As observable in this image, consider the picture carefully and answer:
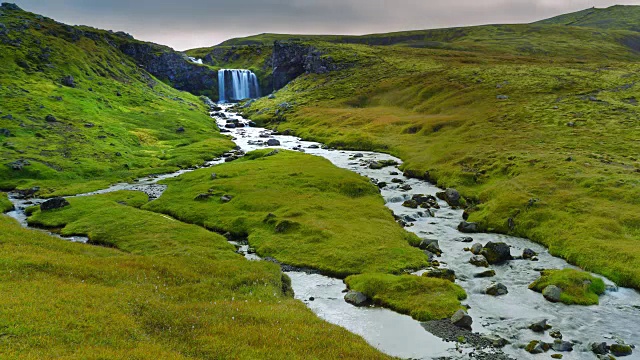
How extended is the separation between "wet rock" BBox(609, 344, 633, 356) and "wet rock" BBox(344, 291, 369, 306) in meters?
16.3

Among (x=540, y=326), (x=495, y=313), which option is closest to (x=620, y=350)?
(x=540, y=326)

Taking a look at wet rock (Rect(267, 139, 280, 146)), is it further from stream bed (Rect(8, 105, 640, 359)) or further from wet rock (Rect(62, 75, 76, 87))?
wet rock (Rect(62, 75, 76, 87))

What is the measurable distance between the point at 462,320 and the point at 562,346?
6.06 meters

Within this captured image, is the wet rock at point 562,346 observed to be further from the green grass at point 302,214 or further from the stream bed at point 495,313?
the green grass at point 302,214

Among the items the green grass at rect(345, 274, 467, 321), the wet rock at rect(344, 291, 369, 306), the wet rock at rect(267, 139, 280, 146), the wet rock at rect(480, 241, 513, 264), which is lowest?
the wet rock at rect(344, 291, 369, 306)

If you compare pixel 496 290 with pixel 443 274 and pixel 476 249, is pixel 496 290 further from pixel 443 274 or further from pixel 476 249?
pixel 476 249

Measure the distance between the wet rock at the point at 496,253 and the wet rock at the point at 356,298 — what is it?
14372mm

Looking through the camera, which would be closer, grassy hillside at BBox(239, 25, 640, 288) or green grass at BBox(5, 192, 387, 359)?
green grass at BBox(5, 192, 387, 359)

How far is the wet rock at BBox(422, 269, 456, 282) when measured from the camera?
36.8 m

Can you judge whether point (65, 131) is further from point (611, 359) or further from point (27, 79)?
point (611, 359)

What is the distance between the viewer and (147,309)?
76.2ft

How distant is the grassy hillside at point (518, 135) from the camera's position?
46656 mm

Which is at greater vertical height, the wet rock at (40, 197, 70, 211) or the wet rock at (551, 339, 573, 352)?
the wet rock at (40, 197, 70, 211)

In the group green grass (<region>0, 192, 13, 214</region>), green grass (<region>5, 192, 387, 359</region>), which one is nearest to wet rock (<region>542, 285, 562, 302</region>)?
green grass (<region>5, 192, 387, 359</region>)
